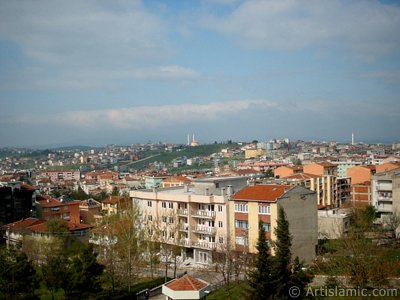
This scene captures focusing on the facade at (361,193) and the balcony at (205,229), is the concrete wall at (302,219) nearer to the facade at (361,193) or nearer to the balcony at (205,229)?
the balcony at (205,229)

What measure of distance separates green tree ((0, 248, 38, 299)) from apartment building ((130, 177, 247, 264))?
6.53 m

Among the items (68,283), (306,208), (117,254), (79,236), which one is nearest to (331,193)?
(306,208)

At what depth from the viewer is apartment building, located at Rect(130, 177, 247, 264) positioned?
2253cm

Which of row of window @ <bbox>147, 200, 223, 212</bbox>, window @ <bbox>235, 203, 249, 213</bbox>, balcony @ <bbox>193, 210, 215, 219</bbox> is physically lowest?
balcony @ <bbox>193, 210, 215, 219</bbox>

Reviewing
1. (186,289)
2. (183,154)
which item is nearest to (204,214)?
(186,289)

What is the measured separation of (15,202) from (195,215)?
1607 cm

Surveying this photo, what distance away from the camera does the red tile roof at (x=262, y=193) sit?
20.9 meters

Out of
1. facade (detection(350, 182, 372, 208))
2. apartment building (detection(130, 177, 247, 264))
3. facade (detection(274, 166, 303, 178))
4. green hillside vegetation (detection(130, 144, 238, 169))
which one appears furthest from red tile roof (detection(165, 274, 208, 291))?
green hillside vegetation (detection(130, 144, 238, 169))

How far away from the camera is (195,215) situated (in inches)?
935

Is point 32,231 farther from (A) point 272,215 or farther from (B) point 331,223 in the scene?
(B) point 331,223

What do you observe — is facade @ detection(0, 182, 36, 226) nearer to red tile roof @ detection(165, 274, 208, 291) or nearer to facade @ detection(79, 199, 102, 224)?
facade @ detection(79, 199, 102, 224)

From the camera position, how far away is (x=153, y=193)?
25516 mm

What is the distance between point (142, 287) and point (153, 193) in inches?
278

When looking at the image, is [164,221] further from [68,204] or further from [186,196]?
[68,204]
